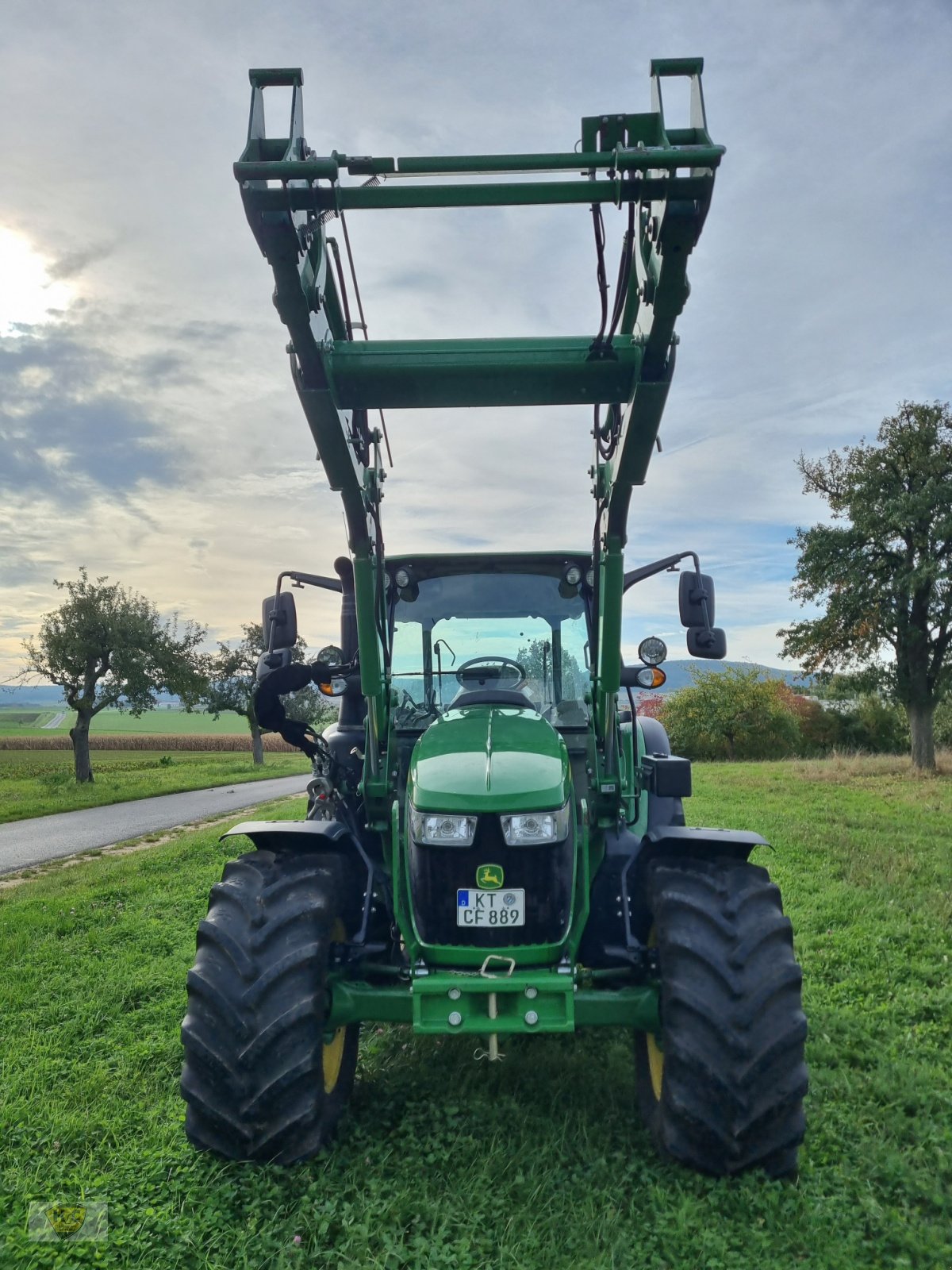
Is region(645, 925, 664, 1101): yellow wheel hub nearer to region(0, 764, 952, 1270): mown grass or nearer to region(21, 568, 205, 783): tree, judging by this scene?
region(0, 764, 952, 1270): mown grass

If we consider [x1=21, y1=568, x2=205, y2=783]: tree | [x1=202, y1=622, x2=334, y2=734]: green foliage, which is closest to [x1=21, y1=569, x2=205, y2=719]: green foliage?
[x1=21, y1=568, x2=205, y2=783]: tree

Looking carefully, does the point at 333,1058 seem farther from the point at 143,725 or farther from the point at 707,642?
the point at 143,725

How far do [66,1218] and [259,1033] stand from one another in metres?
0.88

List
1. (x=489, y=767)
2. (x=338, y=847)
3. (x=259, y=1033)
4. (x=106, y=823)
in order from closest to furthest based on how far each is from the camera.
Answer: (x=259, y=1033)
(x=489, y=767)
(x=338, y=847)
(x=106, y=823)

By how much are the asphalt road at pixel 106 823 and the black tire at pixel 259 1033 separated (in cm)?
974

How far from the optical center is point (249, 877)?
154 inches

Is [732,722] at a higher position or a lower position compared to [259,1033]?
higher

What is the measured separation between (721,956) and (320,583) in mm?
2764

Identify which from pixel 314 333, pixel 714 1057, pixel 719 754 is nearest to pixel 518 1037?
pixel 714 1057

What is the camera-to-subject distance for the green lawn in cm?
6234

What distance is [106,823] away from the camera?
1719 centimetres

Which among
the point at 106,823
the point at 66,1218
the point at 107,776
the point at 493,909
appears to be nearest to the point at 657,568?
the point at 493,909

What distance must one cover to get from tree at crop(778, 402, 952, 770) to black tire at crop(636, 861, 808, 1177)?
20.7m

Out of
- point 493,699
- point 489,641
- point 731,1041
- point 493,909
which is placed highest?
point 489,641
